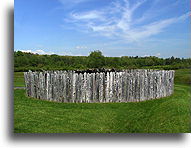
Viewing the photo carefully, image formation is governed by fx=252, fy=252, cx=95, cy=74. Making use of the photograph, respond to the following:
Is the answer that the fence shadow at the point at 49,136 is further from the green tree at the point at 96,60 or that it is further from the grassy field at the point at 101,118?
the green tree at the point at 96,60

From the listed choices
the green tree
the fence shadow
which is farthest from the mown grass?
the green tree

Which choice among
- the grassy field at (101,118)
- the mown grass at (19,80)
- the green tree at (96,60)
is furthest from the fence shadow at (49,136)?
the green tree at (96,60)

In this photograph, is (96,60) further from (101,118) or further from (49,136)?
(49,136)

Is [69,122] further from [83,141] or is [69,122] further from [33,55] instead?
[33,55]

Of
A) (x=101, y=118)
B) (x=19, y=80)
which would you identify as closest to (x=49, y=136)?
(x=101, y=118)

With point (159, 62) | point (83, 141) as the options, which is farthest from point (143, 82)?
point (83, 141)

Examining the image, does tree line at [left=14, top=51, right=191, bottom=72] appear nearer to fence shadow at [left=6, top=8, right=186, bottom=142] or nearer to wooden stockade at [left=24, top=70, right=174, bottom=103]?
wooden stockade at [left=24, top=70, right=174, bottom=103]
